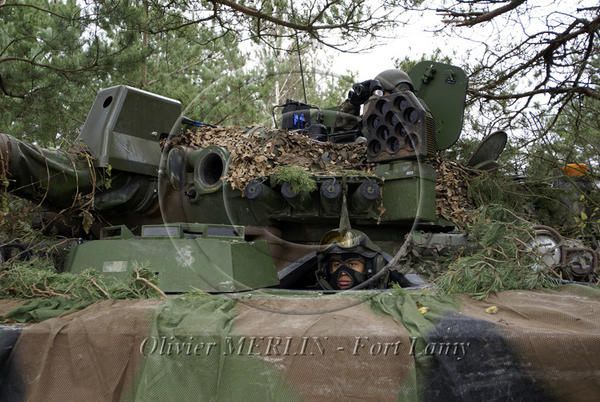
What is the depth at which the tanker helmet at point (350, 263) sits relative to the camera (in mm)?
4703

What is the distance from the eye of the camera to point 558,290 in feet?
12.9

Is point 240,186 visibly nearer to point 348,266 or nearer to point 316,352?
point 348,266

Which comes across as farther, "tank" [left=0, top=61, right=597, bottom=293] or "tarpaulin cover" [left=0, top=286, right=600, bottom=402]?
"tank" [left=0, top=61, right=597, bottom=293]

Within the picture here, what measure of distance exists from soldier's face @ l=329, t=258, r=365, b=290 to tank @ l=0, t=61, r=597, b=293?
0.15 metres

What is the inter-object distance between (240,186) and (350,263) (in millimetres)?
1052

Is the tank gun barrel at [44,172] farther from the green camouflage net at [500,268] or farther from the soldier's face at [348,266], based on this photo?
the green camouflage net at [500,268]

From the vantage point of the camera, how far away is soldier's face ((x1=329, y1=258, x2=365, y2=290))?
4682mm

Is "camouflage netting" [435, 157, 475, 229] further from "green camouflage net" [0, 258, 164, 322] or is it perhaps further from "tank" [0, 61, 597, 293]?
"green camouflage net" [0, 258, 164, 322]

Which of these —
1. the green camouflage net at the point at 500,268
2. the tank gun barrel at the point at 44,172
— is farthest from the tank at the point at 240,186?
the green camouflage net at the point at 500,268

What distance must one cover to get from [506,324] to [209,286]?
178 cm

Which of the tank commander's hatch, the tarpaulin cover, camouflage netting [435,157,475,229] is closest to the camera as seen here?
the tarpaulin cover

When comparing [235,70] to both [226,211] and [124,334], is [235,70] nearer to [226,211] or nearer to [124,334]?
[226,211]

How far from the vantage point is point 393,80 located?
5.81 meters

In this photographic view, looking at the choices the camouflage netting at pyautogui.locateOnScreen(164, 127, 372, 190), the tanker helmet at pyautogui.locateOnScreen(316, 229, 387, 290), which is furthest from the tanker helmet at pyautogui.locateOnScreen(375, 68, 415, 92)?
the tanker helmet at pyautogui.locateOnScreen(316, 229, 387, 290)
